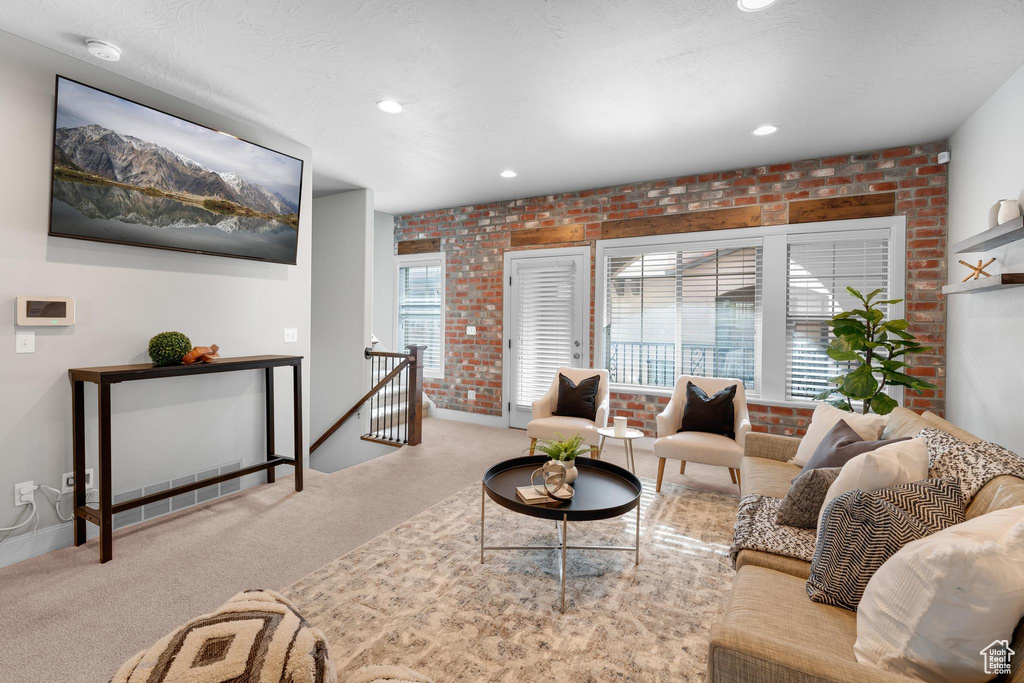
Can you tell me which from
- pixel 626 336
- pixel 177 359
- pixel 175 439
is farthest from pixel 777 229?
pixel 175 439

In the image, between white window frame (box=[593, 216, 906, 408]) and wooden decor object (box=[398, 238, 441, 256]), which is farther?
wooden decor object (box=[398, 238, 441, 256])

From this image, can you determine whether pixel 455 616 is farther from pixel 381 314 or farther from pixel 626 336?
pixel 381 314

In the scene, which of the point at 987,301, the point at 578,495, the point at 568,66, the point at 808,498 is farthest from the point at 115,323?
the point at 987,301

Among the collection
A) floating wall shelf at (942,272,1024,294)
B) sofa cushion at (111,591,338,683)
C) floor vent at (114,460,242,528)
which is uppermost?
floating wall shelf at (942,272,1024,294)

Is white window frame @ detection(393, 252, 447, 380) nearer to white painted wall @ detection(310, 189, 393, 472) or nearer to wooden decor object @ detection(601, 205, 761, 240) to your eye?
white painted wall @ detection(310, 189, 393, 472)

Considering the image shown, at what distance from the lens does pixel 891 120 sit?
329 centimetres

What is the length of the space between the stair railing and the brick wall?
1.02 metres

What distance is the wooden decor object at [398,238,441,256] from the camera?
6148mm

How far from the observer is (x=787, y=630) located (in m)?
1.30

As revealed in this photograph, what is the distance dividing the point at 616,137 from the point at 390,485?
3.10 meters

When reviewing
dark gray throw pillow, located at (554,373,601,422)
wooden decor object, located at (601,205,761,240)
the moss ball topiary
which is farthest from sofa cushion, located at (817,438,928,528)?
the moss ball topiary

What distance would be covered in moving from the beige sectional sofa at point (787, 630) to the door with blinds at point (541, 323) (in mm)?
3578

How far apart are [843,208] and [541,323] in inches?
115

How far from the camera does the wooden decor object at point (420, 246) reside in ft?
20.2
